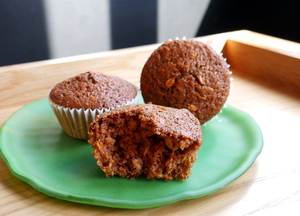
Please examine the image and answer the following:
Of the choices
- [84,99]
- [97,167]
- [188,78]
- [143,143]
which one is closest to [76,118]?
[84,99]

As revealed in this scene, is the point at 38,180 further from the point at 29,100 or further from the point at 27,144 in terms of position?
the point at 29,100

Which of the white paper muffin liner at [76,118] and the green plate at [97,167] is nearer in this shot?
the green plate at [97,167]

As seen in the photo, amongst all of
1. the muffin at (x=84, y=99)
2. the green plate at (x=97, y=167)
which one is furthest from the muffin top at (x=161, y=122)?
the muffin at (x=84, y=99)

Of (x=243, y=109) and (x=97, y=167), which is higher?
(x=97, y=167)

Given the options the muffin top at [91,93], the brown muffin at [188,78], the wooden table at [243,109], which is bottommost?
the wooden table at [243,109]

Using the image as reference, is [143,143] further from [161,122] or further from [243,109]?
[243,109]

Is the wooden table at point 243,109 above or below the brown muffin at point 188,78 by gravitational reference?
below

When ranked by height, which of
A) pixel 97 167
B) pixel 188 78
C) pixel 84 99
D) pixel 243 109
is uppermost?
pixel 188 78

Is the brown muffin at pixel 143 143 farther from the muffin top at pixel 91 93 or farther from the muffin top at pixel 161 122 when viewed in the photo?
the muffin top at pixel 91 93
